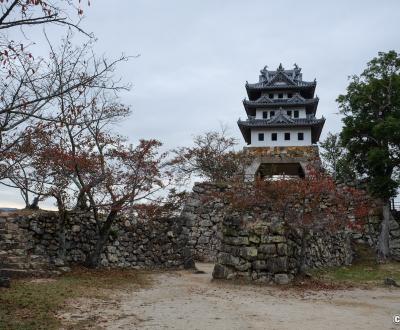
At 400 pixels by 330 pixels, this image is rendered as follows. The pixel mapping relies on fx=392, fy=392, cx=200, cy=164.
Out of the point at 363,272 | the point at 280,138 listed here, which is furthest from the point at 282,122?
the point at 363,272

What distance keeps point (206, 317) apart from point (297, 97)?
1147 inches

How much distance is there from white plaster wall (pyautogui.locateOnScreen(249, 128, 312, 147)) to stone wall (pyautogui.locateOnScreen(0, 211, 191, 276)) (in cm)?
1837

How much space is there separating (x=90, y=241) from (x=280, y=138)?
23.1 meters

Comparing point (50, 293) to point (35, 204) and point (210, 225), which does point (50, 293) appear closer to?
point (35, 204)

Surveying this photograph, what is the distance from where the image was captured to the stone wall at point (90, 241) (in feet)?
35.7

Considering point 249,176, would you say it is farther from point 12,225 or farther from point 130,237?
point 12,225

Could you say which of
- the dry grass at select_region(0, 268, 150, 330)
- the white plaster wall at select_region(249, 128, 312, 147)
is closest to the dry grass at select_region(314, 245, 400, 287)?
the dry grass at select_region(0, 268, 150, 330)

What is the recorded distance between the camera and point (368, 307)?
24.2 feet

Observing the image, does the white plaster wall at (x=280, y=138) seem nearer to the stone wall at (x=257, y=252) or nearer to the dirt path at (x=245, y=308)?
the stone wall at (x=257, y=252)


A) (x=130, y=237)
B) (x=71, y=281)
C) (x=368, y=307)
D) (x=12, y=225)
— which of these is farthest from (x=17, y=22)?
(x=130, y=237)

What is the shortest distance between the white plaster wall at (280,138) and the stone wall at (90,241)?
1837 cm

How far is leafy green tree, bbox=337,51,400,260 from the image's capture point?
16.4 m

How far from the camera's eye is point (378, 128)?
1631cm

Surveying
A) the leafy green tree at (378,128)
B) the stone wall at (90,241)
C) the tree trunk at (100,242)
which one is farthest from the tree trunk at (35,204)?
the leafy green tree at (378,128)
